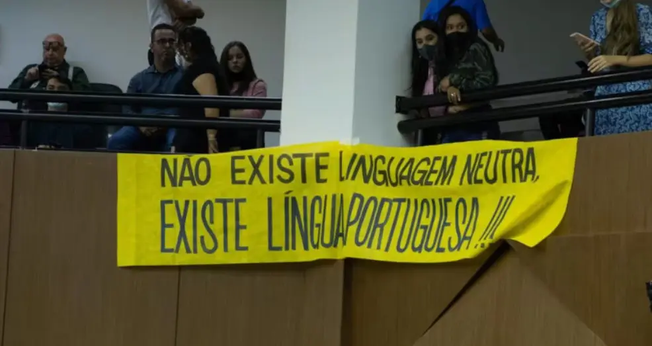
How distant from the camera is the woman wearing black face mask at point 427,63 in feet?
11.3

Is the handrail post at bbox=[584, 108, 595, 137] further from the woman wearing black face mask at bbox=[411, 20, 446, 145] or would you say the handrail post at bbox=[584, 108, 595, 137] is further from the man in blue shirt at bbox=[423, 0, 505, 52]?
Result: the man in blue shirt at bbox=[423, 0, 505, 52]

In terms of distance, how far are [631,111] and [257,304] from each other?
1.34 meters

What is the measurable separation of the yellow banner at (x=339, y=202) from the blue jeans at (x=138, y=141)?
0.35m

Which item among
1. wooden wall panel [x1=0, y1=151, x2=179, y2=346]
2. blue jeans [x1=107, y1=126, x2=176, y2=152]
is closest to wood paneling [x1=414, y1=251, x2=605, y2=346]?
wooden wall panel [x1=0, y1=151, x2=179, y2=346]

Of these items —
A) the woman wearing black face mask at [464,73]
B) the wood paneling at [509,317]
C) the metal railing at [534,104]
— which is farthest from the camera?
the woman wearing black face mask at [464,73]

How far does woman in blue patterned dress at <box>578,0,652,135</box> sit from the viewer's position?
3.11m

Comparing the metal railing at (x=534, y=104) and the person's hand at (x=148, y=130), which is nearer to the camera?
the metal railing at (x=534, y=104)

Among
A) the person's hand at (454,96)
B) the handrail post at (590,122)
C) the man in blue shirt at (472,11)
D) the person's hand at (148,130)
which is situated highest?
the man in blue shirt at (472,11)

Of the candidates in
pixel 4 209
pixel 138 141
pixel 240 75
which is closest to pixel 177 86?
pixel 138 141

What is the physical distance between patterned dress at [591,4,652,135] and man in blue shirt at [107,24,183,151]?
5.05ft

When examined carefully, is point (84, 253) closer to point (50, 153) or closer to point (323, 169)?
point (50, 153)

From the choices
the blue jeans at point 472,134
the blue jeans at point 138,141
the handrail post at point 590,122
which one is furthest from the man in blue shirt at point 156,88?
the handrail post at point 590,122

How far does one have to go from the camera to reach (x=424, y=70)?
138 inches

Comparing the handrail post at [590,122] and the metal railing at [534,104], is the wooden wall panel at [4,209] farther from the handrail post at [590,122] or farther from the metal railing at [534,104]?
the handrail post at [590,122]
